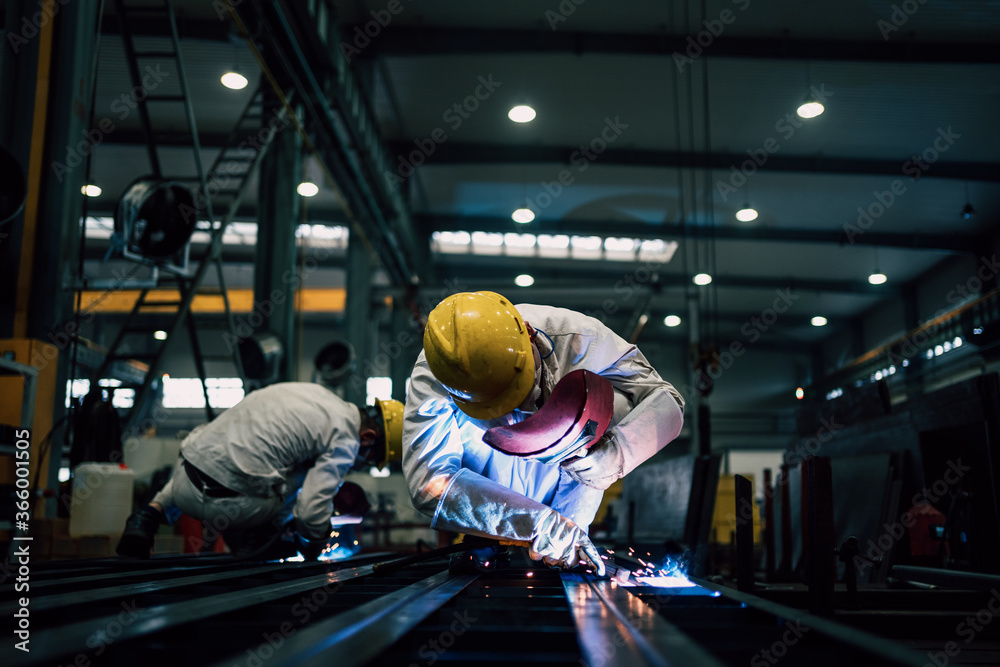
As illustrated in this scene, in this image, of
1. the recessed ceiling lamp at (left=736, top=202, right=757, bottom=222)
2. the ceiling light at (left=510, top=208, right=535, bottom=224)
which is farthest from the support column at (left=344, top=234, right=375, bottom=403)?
the recessed ceiling lamp at (left=736, top=202, right=757, bottom=222)

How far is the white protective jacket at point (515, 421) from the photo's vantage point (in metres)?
2.56

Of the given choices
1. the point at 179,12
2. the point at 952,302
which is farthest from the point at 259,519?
the point at 952,302

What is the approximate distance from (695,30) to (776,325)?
13.8m

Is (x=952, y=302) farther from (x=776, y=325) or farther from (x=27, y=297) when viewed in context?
(x=27, y=297)

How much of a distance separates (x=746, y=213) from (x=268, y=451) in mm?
11587

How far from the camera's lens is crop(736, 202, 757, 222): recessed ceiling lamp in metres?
13.8

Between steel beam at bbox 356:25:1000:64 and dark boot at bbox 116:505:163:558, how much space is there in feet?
22.3

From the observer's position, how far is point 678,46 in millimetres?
9148

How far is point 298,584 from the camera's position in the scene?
7.04 feet
